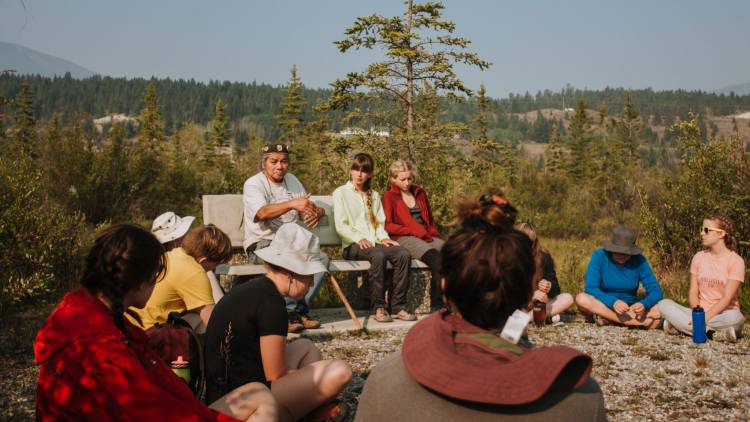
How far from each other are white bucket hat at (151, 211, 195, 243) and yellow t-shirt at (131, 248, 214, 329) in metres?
0.49

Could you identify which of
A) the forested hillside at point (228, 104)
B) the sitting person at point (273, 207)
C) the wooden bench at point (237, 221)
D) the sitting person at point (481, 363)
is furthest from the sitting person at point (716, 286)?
the forested hillside at point (228, 104)

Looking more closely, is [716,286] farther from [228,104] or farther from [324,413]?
[228,104]

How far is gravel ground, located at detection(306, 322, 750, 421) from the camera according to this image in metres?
4.13

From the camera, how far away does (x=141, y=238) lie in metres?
2.28

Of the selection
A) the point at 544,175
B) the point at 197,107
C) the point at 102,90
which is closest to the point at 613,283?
the point at 544,175

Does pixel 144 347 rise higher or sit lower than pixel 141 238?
lower

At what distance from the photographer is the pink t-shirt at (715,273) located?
5.84m

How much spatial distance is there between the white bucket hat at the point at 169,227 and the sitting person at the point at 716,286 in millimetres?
4290

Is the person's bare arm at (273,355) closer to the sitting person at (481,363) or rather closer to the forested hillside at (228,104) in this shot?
the sitting person at (481,363)

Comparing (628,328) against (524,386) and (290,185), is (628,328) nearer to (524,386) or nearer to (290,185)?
(290,185)

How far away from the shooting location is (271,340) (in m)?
3.05

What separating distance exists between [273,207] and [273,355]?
10.5 feet

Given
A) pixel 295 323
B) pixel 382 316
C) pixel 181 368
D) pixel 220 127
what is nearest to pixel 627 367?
pixel 382 316

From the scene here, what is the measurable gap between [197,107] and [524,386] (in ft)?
542
